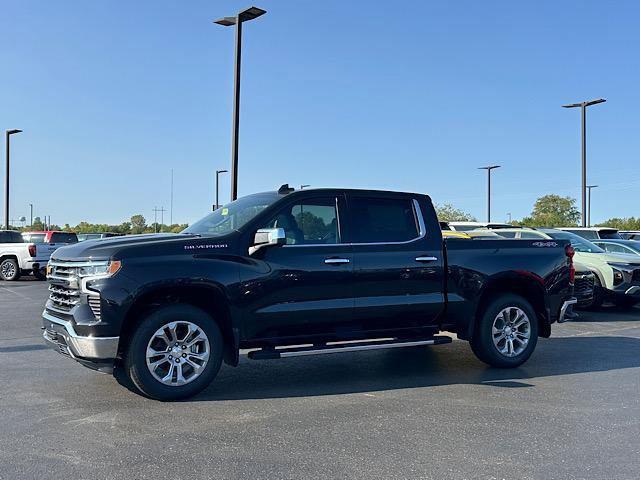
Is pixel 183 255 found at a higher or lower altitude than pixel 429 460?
higher

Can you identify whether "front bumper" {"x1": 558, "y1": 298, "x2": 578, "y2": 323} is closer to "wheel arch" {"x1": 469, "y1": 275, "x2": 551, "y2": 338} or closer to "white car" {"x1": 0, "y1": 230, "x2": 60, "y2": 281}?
"wheel arch" {"x1": 469, "y1": 275, "x2": 551, "y2": 338}

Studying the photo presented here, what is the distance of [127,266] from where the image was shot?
5.59 m

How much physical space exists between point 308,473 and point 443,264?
338 cm

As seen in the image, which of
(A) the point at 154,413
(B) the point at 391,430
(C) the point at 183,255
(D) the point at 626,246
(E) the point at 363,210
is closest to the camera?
(B) the point at 391,430

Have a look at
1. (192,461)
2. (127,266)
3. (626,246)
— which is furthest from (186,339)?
(626,246)

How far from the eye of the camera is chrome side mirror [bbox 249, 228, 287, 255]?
589cm

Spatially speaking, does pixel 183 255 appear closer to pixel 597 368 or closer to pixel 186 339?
pixel 186 339

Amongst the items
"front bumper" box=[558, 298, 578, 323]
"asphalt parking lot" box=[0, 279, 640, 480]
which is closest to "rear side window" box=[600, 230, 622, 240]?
"asphalt parking lot" box=[0, 279, 640, 480]

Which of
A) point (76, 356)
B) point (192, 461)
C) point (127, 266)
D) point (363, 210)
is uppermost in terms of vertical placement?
point (363, 210)

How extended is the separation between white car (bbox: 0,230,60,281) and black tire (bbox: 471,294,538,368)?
16887mm

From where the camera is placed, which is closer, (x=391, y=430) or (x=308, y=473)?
(x=308, y=473)

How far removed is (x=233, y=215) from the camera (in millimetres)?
6609

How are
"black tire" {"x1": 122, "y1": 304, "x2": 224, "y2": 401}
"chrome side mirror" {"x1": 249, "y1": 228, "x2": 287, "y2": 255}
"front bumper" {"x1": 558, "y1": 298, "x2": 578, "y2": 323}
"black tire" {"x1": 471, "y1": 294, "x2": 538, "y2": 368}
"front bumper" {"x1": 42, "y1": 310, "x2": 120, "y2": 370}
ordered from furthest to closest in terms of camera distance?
"front bumper" {"x1": 558, "y1": 298, "x2": 578, "y2": 323}
"black tire" {"x1": 471, "y1": 294, "x2": 538, "y2": 368}
"chrome side mirror" {"x1": 249, "y1": 228, "x2": 287, "y2": 255}
"black tire" {"x1": 122, "y1": 304, "x2": 224, "y2": 401}
"front bumper" {"x1": 42, "y1": 310, "x2": 120, "y2": 370}

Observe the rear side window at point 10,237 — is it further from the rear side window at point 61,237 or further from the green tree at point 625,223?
the green tree at point 625,223
